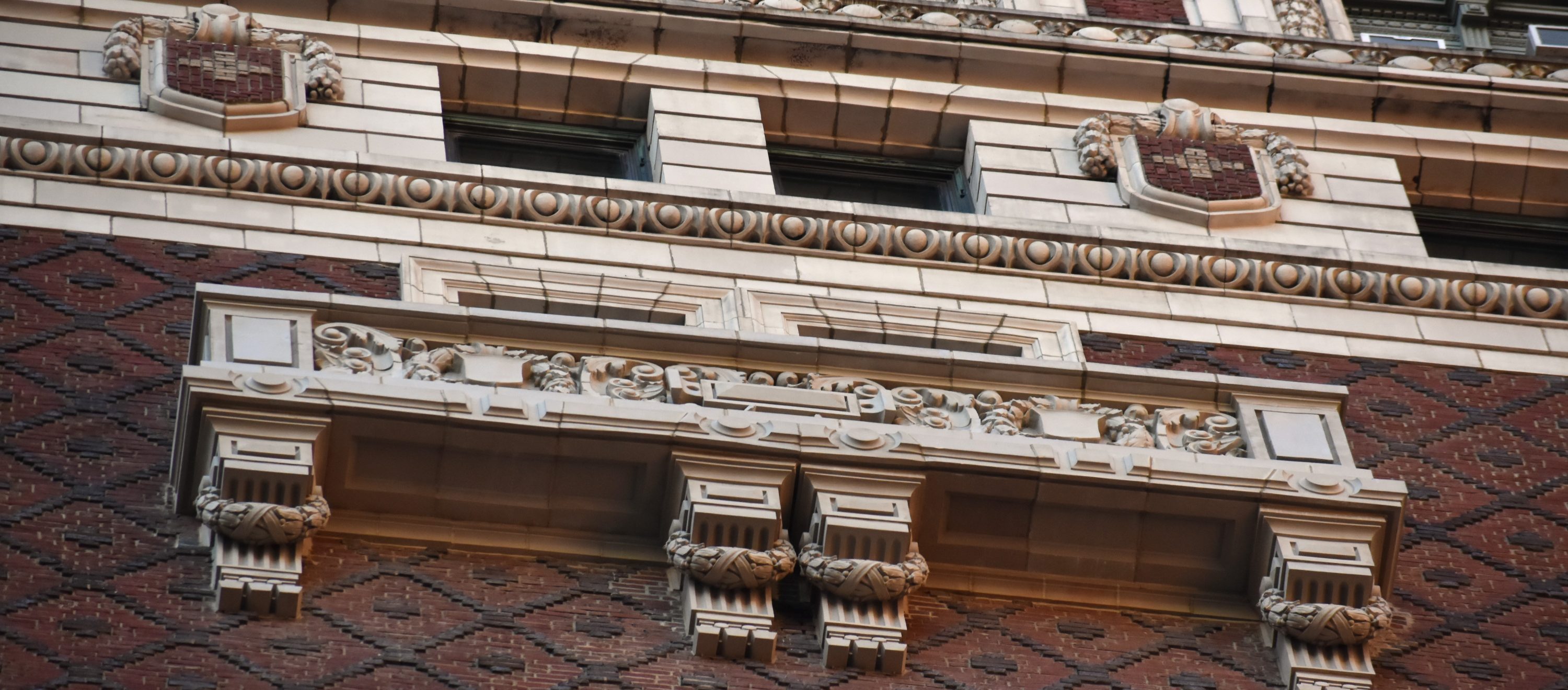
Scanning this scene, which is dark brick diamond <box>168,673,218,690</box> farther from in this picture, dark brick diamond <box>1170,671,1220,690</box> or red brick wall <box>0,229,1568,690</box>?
dark brick diamond <box>1170,671,1220,690</box>

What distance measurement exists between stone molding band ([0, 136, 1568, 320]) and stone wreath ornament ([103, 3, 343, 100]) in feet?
4.42

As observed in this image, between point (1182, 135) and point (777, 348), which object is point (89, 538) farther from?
point (1182, 135)

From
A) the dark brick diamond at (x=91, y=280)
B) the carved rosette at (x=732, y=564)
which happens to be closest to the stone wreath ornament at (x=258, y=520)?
the carved rosette at (x=732, y=564)

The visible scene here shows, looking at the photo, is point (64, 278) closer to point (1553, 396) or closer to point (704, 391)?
point (704, 391)

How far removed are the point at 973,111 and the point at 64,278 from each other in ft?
23.2

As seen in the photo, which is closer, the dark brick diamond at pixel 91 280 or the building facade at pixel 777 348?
the building facade at pixel 777 348

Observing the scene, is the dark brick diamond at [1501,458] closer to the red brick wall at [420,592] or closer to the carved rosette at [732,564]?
the red brick wall at [420,592]

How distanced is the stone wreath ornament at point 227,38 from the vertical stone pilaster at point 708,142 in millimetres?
2278

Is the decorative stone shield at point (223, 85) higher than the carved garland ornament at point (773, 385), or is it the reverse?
the decorative stone shield at point (223, 85)

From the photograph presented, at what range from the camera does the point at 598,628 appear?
1491 centimetres

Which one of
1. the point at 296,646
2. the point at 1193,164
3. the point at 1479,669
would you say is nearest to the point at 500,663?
the point at 296,646

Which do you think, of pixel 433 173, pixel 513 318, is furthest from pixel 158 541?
pixel 433 173

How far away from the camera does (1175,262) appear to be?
19047 millimetres

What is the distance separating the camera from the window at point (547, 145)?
66.3 feet
